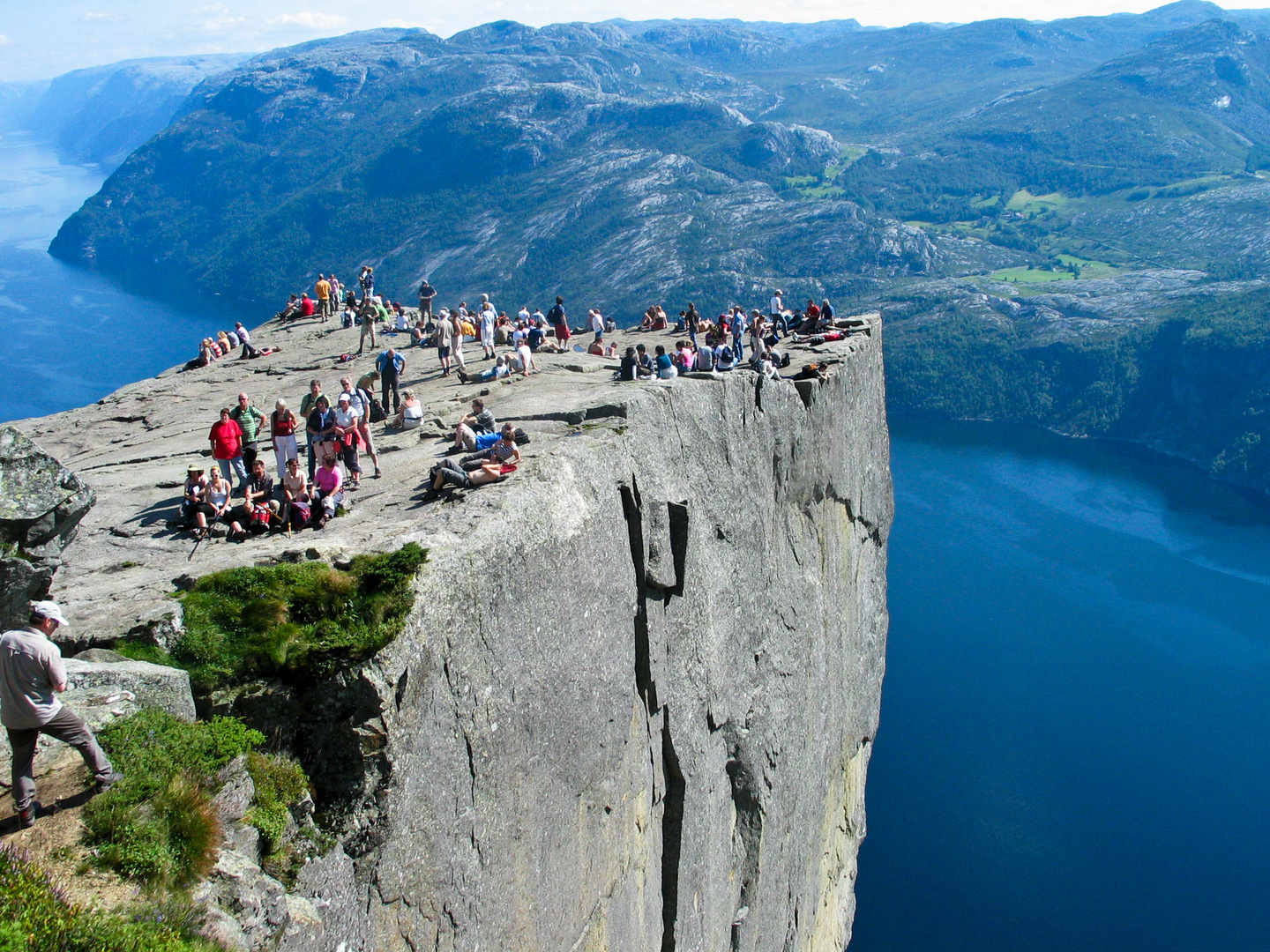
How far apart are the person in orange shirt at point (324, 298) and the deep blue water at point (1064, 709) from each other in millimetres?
35940

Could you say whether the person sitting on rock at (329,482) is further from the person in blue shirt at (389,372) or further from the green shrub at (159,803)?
the green shrub at (159,803)

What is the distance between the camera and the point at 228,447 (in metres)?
16.5

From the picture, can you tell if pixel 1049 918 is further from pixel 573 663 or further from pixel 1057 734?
pixel 573 663

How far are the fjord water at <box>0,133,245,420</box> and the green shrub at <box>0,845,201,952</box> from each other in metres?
100

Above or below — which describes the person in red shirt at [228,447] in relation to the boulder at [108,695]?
above

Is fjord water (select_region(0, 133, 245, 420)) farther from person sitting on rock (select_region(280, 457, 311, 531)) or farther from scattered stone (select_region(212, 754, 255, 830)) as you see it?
scattered stone (select_region(212, 754, 255, 830))

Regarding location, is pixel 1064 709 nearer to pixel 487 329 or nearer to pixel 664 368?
pixel 664 368

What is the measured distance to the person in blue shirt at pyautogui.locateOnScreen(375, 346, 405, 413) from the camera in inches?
829

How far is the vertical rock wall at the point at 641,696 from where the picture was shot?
35.7 feet

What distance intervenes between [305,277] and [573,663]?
189m

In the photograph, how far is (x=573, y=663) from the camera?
13.5 m

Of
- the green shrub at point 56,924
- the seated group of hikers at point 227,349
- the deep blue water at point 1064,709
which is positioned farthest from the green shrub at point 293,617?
the deep blue water at point 1064,709

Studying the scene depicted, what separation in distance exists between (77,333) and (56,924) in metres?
148

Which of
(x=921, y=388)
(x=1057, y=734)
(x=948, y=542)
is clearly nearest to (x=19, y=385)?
(x=948, y=542)
